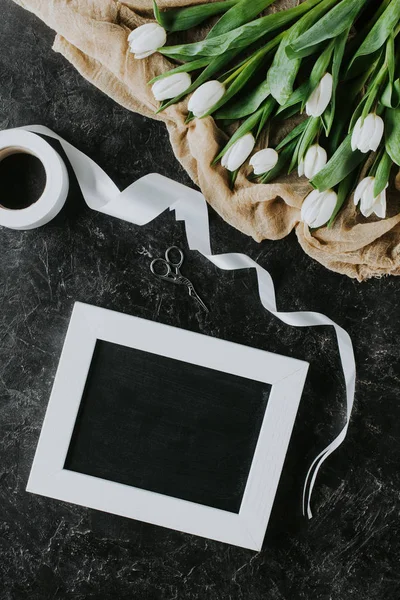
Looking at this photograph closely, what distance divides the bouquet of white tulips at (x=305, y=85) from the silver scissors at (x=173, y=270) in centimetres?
16

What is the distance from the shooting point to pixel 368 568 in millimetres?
1073

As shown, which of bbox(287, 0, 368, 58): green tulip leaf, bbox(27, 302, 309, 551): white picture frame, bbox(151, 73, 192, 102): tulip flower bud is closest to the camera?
bbox(287, 0, 368, 58): green tulip leaf

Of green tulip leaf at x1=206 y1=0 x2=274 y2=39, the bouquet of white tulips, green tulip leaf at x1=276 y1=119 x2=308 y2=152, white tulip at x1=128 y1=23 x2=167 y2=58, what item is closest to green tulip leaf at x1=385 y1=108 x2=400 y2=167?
the bouquet of white tulips

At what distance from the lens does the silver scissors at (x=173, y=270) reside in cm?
104

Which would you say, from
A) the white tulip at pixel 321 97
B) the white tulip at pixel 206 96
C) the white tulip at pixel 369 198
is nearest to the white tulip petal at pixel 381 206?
the white tulip at pixel 369 198

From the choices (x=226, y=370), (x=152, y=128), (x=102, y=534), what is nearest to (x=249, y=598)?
(x=102, y=534)

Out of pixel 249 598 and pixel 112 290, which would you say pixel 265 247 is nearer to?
pixel 112 290

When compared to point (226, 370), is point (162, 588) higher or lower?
lower

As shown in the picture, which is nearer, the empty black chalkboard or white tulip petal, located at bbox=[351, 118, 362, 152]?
white tulip petal, located at bbox=[351, 118, 362, 152]

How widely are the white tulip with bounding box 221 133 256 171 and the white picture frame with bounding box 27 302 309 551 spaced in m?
0.26

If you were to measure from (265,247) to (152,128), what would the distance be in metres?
0.26

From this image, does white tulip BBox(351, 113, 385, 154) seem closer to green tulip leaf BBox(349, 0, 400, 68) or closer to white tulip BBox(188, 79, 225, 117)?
green tulip leaf BBox(349, 0, 400, 68)

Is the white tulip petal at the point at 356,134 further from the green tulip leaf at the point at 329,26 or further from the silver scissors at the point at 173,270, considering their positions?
the silver scissors at the point at 173,270

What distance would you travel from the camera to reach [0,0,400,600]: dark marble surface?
1.03 metres
